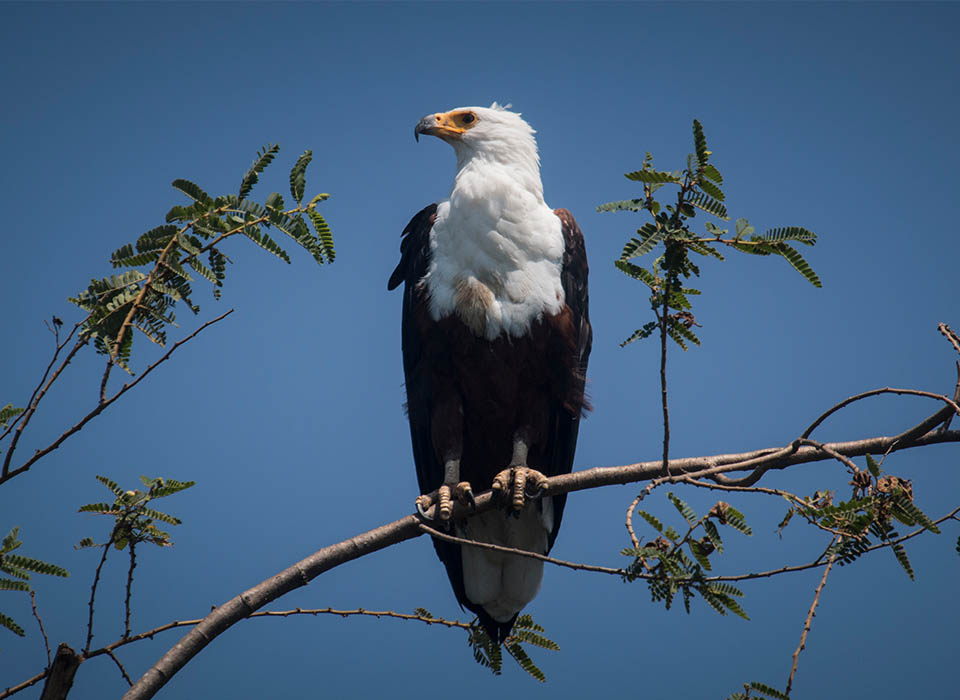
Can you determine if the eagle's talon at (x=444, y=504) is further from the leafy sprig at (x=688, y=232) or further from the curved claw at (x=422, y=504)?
the leafy sprig at (x=688, y=232)

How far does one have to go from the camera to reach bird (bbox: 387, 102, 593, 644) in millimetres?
4625

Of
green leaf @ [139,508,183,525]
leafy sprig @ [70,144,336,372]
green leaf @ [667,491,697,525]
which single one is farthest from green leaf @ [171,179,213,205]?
green leaf @ [667,491,697,525]

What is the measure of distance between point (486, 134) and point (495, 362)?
1514 mm

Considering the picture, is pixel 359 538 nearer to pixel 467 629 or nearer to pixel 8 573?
pixel 467 629

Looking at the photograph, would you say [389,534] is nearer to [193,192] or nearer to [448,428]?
[448,428]

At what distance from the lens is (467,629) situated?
4195 mm

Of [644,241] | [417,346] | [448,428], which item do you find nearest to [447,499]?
[448,428]

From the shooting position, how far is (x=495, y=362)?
15.2 feet

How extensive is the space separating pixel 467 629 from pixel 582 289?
1.88 metres

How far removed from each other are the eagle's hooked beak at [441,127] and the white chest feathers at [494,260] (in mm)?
559

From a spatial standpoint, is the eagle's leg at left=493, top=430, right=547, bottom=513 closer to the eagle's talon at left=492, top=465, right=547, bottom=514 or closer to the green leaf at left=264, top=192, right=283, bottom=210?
the eagle's talon at left=492, top=465, right=547, bottom=514

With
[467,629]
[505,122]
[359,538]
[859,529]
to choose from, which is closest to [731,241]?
[859,529]

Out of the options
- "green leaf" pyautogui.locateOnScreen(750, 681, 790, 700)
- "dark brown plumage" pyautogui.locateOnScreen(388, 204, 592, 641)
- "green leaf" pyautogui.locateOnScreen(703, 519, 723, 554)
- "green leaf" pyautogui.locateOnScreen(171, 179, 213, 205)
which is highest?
"dark brown plumage" pyautogui.locateOnScreen(388, 204, 592, 641)

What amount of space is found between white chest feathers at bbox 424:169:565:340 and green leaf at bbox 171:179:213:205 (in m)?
1.65
